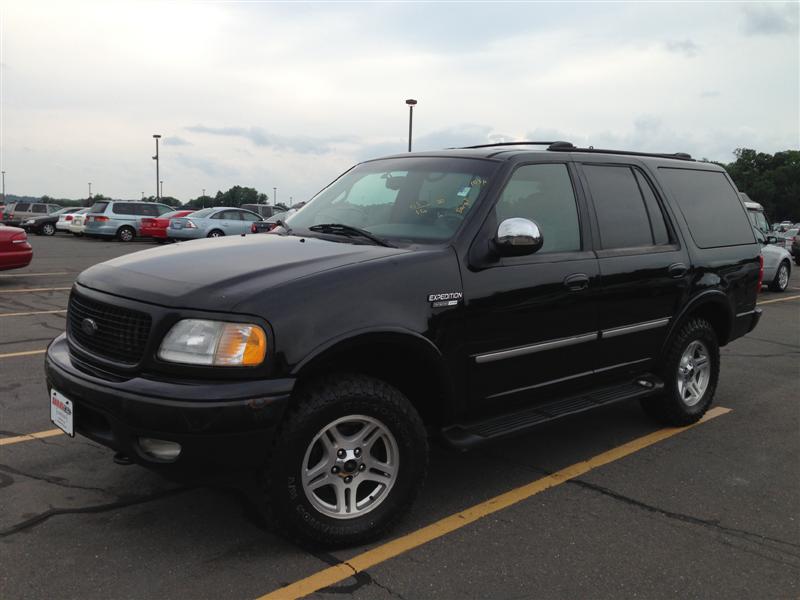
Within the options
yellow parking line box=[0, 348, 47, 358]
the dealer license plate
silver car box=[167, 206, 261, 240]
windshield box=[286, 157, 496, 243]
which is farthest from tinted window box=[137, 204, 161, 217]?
the dealer license plate

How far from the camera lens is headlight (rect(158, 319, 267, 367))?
2715mm

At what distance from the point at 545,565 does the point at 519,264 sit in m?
1.50

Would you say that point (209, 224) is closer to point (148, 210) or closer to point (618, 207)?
point (148, 210)

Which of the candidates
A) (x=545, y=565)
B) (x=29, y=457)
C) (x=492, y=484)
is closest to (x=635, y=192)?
(x=492, y=484)

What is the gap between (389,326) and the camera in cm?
303

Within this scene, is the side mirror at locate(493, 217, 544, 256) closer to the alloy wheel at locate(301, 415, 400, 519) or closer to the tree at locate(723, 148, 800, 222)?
the alloy wheel at locate(301, 415, 400, 519)

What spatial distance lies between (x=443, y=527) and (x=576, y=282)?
5.10 feet

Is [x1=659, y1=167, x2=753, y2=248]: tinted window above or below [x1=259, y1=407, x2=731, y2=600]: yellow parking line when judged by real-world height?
above

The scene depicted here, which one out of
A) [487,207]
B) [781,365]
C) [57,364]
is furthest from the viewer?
[781,365]

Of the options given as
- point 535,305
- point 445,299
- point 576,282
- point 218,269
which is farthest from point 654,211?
point 218,269

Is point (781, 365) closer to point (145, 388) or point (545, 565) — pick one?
point (545, 565)

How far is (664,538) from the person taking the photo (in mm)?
3289

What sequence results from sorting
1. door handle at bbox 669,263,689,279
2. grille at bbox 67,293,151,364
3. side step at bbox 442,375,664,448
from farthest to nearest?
door handle at bbox 669,263,689,279 < side step at bbox 442,375,664,448 < grille at bbox 67,293,151,364

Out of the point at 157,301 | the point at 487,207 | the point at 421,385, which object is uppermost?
the point at 487,207
